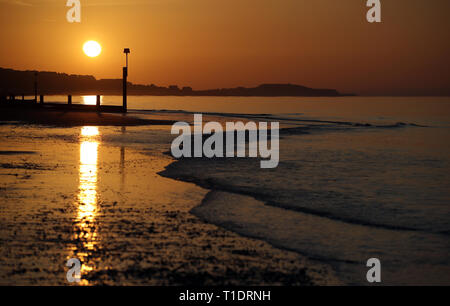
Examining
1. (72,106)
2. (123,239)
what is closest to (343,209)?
(123,239)

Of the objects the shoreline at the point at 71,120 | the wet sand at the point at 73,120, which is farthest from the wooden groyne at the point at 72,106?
the wet sand at the point at 73,120

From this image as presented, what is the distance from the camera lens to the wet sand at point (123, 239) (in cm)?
630

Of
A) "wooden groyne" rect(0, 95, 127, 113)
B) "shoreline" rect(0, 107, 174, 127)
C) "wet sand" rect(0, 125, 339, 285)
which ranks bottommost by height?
"wet sand" rect(0, 125, 339, 285)

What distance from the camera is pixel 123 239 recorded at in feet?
25.6

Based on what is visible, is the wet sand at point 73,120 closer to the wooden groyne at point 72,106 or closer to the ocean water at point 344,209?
the wooden groyne at point 72,106

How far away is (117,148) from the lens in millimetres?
21672

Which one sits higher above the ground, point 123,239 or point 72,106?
point 72,106

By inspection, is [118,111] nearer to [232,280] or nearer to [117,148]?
[117,148]

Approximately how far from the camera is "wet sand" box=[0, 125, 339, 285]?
6.30m

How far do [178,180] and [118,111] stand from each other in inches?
1756

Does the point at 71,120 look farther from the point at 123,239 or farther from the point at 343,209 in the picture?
the point at 123,239

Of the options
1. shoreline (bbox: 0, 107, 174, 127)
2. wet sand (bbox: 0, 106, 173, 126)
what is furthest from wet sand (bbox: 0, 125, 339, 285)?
wet sand (bbox: 0, 106, 173, 126)

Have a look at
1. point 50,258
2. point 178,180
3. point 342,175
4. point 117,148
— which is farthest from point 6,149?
point 50,258

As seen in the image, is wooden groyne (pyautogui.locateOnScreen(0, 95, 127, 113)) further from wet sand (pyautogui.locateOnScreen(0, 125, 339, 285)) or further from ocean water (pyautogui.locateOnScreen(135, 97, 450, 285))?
wet sand (pyautogui.locateOnScreen(0, 125, 339, 285))
